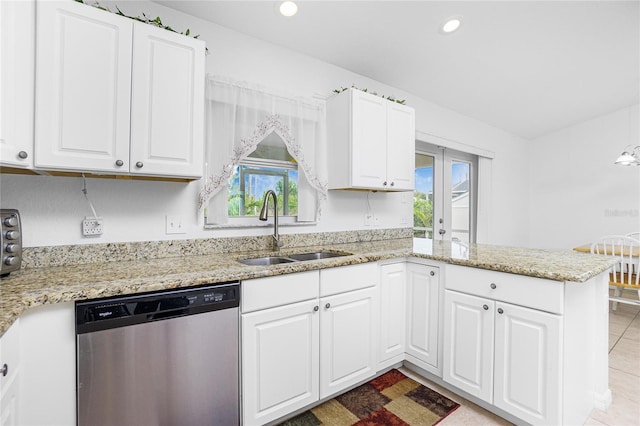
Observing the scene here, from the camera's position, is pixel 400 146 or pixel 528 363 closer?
pixel 528 363

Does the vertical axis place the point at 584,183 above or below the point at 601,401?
above

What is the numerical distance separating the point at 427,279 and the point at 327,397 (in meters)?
0.96

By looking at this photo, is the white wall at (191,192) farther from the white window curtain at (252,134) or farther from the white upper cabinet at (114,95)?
the white upper cabinet at (114,95)

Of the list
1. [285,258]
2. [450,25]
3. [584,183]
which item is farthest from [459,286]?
[584,183]

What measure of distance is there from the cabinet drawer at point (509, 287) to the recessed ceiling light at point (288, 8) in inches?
75.8

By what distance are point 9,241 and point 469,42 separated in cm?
316

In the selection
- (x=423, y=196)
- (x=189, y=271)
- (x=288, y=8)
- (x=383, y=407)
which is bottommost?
(x=383, y=407)

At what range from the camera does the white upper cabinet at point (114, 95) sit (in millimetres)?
1291

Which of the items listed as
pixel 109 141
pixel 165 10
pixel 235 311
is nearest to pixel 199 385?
pixel 235 311

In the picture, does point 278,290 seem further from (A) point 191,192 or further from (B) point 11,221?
(B) point 11,221

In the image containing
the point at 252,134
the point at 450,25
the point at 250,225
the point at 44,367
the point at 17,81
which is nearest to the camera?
the point at 44,367

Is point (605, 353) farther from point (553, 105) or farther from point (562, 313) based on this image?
point (553, 105)

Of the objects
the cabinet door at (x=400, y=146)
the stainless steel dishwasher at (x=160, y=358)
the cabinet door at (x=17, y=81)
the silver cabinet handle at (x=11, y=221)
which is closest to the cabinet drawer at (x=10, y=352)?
the stainless steel dishwasher at (x=160, y=358)

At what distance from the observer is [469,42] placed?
2500mm
